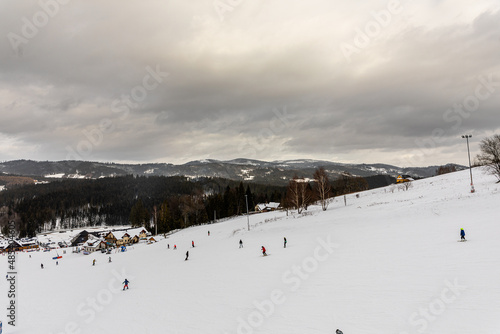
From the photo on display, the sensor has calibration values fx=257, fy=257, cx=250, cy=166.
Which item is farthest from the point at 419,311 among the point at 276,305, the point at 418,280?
the point at 276,305

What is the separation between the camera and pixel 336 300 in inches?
492

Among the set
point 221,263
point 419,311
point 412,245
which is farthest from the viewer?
point 221,263

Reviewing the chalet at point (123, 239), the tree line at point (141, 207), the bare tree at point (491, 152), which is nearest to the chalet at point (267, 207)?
the tree line at point (141, 207)

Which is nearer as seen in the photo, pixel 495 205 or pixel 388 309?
pixel 388 309

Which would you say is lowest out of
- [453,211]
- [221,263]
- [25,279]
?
[25,279]

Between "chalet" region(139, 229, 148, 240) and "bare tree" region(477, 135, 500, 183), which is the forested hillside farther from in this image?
"bare tree" region(477, 135, 500, 183)

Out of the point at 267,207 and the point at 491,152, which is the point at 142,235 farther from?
the point at 491,152

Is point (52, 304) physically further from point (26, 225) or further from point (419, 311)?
A: point (26, 225)

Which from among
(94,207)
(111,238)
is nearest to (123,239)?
(111,238)

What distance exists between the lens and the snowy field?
10.5 m

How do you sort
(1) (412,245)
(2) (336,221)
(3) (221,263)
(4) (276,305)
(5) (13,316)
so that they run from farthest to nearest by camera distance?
(2) (336,221), (3) (221,263), (5) (13,316), (1) (412,245), (4) (276,305)

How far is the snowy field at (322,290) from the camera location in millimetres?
10516

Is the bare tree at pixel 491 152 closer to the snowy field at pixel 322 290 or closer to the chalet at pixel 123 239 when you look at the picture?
the snowy field at pixel 322 290

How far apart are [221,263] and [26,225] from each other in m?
160
